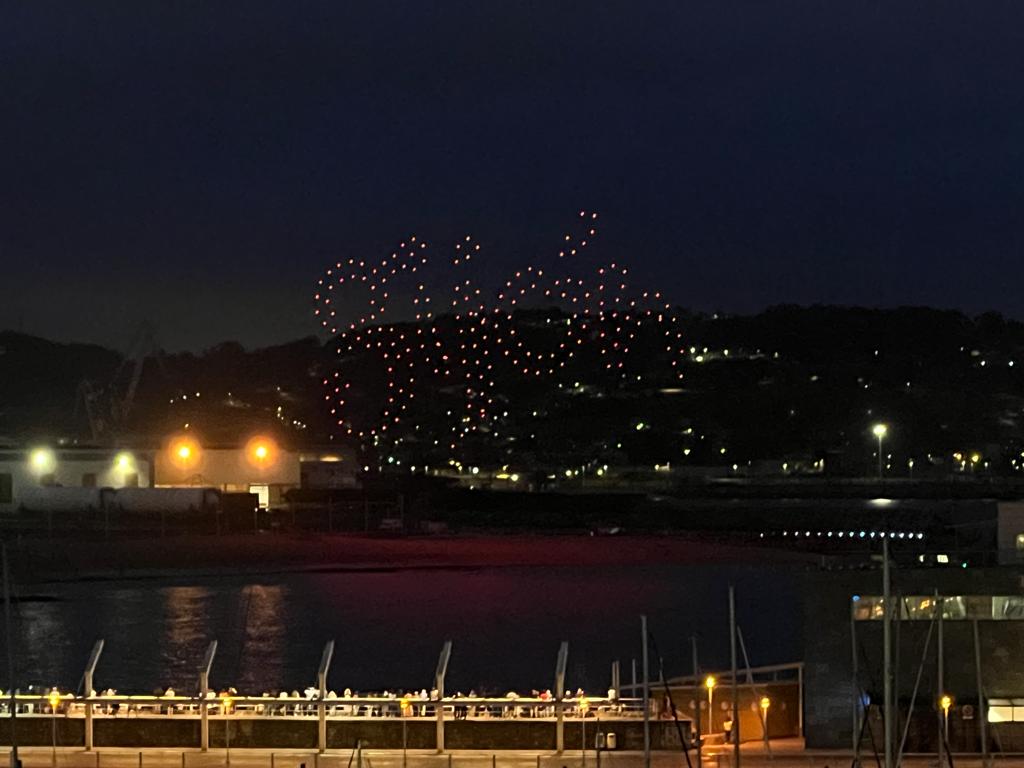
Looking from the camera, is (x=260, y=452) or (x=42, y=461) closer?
(x=42, y=461)

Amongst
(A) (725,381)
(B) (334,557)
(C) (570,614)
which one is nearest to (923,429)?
(A) (725,381)

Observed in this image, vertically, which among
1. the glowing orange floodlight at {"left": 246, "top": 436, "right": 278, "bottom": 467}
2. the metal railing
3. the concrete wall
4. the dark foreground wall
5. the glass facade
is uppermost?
the glowing orange floodlight at {"left": 246, "top": 436, "right": 278, "bottom": 467}

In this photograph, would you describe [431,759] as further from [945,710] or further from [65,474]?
[65,474]

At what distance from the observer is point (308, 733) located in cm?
1822

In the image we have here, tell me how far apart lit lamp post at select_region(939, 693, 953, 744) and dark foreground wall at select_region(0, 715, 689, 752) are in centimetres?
236

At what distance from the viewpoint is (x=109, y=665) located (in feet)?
115

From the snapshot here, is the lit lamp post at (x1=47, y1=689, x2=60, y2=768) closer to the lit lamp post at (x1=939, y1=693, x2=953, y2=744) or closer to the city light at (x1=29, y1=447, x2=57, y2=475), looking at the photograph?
the lit lamp post at (x1=939, y1=693, x2=953, y2=744)

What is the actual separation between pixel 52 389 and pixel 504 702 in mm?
149569

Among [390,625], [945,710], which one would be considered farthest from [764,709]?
[390,625]

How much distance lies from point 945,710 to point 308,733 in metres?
6.02

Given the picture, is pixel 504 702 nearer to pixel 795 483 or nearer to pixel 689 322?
pixel 795 483

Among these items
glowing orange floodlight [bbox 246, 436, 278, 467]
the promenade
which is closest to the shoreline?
glowing orange floodlight [bbox 246, 436, 278, 467]

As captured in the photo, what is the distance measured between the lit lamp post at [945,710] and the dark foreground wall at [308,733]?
2.36 meters

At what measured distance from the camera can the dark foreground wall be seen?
58.9ft
